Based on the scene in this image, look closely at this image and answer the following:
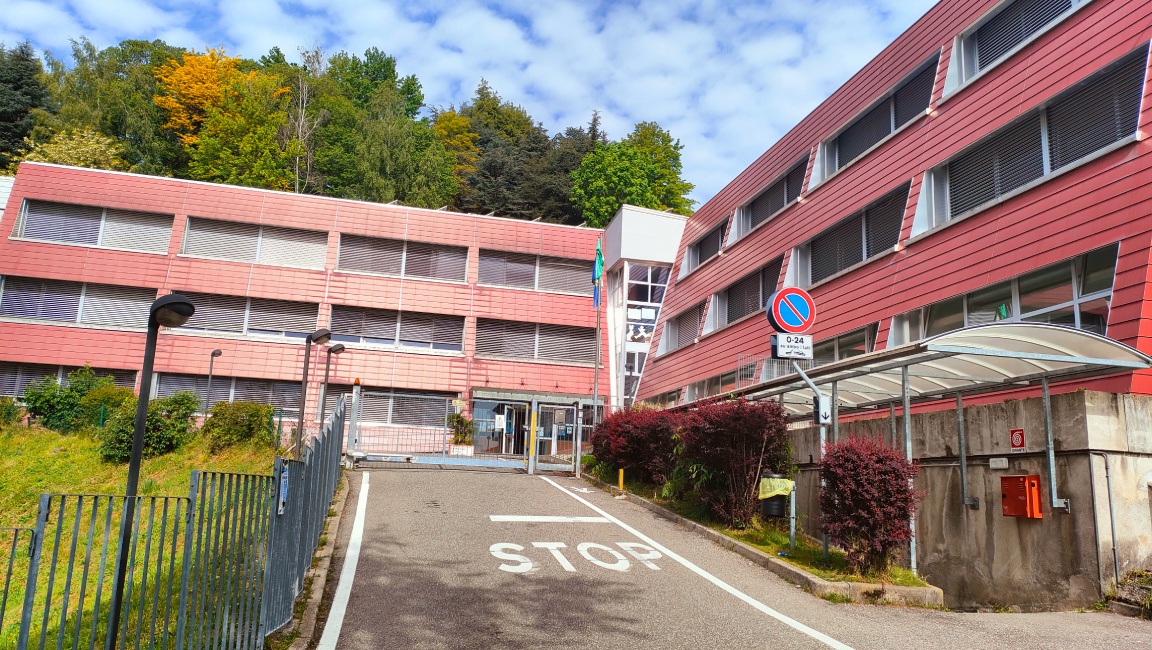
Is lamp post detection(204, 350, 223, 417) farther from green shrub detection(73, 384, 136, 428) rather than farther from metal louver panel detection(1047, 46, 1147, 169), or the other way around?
metal louver panel detection(1047, 46, 1147, 169)

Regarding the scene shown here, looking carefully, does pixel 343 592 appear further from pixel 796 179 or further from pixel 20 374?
pixel 20 374

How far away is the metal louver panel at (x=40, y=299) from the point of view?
3219cm

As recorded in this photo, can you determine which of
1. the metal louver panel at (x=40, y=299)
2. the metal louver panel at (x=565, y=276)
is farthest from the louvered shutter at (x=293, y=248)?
the metal louver panel at (x=565, y=276)

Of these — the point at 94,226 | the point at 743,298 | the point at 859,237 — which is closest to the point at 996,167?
the point at 859,237

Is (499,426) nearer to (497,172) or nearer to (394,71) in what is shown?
(497,172)

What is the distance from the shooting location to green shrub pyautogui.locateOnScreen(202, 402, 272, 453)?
22241 mm

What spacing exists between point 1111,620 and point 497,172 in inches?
2067

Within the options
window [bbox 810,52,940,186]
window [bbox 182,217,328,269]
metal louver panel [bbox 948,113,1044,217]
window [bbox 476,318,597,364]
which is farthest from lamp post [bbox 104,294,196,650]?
window [bbox 182,217,328,269]

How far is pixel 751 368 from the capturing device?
2270 cm

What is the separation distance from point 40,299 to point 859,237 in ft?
103

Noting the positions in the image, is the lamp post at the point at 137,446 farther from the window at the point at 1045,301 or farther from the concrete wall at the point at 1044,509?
the window at the point at 1045,301

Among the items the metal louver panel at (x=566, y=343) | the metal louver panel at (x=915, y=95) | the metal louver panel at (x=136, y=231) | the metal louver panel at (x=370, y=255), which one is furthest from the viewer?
the metal louver panel at (x=566, y=343)

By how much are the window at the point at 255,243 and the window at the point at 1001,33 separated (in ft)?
85.6

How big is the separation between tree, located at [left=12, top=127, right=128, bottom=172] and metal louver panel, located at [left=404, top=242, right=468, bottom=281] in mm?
21150
